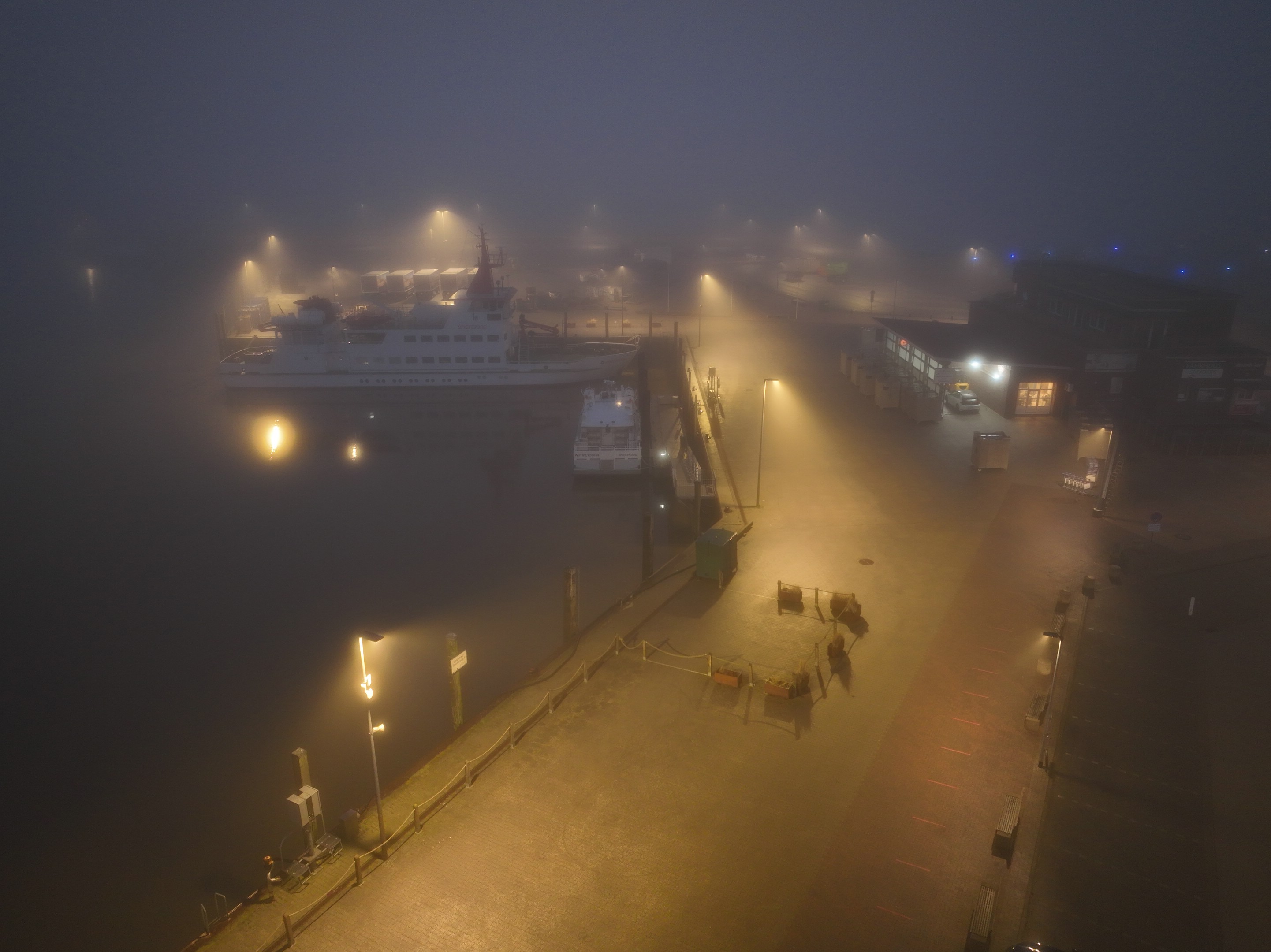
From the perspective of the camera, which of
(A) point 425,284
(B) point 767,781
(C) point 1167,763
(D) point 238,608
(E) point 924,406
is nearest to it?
(B) point 767,781

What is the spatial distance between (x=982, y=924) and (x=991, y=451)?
19364mm

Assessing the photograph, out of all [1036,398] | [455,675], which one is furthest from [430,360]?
[455,675]

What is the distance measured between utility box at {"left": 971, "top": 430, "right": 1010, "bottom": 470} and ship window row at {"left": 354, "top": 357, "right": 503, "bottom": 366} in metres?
30.6

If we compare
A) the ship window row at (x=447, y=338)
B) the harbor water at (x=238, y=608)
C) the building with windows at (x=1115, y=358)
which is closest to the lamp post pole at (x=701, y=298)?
the harbor water at (x=238, y=608)

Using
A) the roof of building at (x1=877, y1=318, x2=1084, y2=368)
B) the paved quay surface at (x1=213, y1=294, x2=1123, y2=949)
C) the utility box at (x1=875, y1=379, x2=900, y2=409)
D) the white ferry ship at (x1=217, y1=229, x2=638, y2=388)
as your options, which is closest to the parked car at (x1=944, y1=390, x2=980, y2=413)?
the roof of building at (x1=877, y1=318, x2=1084, y2=368)

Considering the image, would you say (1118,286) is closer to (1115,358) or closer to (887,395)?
(1115,358)

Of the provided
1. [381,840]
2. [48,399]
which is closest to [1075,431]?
[381,840]

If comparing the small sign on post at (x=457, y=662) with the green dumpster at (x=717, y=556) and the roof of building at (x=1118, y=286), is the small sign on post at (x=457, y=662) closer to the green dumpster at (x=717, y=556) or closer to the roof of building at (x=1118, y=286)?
the green dumpster at (x=717, y=556)

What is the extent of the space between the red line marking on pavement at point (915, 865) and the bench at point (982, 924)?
0.94 metres

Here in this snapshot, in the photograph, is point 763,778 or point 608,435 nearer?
point 763,778

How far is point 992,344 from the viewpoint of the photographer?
3597cm

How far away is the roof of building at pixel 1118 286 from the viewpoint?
30719mm

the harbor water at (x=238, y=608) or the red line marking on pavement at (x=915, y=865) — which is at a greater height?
the red line marking on pavement at (x=915, y=865)

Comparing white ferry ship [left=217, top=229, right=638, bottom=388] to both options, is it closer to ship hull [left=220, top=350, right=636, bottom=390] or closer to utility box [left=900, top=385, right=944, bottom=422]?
ship hull [left=220, top=350, right=636, bottom=390]
